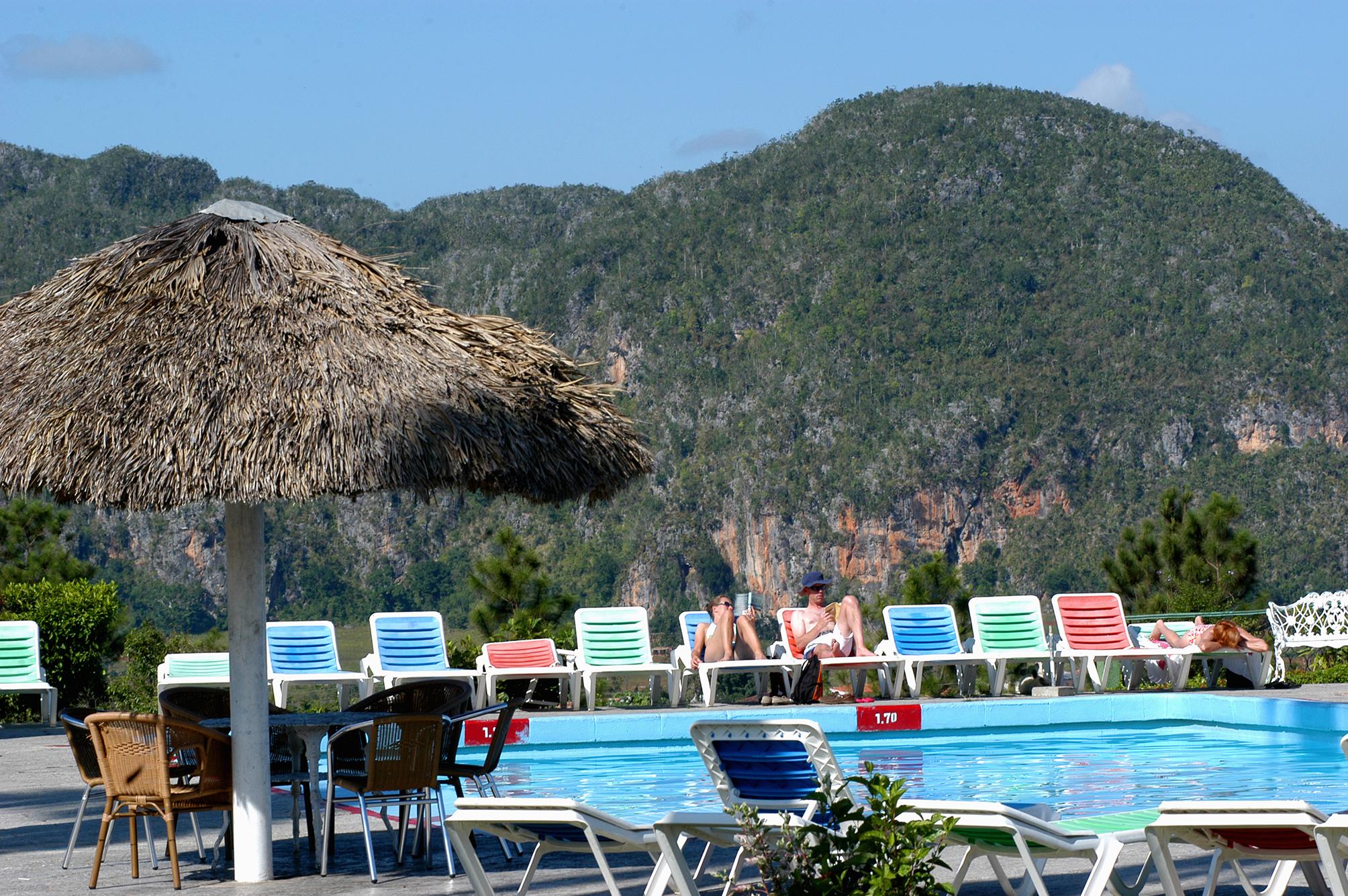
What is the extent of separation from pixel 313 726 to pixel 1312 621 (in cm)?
1083

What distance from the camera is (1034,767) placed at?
9.58 m

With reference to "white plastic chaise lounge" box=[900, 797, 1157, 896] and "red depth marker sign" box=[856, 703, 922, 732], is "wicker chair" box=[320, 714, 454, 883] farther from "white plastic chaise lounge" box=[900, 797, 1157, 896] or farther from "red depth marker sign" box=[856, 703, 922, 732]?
"red depth marker sign" box=[856, 703, 922, 732]

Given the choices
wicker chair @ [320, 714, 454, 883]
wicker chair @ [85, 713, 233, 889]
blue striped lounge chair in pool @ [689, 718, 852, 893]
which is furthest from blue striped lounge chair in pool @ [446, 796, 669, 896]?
wicker chair @ [85, 713, 233, 889]

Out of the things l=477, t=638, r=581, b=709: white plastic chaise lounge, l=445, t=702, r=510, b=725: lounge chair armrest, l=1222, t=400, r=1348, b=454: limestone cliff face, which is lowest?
l=477, t=638, r=581, b=709: white plastic chaise lounge

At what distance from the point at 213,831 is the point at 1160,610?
47.8ft

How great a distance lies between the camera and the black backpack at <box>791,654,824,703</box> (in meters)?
11.0

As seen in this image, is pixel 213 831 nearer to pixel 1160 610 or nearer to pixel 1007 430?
pixel 1160 610

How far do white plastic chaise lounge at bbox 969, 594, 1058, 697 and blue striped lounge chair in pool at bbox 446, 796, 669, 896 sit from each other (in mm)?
7823

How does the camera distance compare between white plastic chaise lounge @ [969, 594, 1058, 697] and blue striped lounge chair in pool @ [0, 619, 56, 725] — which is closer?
blue striped lounge chair in pool @ [0, 619, 56, 725]

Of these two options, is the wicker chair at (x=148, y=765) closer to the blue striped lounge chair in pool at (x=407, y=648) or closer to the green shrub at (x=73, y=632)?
the blue striped lounge chair in pool at (x=407, y=648)

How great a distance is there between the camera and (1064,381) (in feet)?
232

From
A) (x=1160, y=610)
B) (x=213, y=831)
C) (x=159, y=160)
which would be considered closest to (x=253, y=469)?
(x=213, y=831)

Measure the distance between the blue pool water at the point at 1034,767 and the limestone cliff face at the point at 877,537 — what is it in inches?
2291

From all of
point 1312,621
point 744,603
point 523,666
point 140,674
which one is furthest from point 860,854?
point 1312,621
